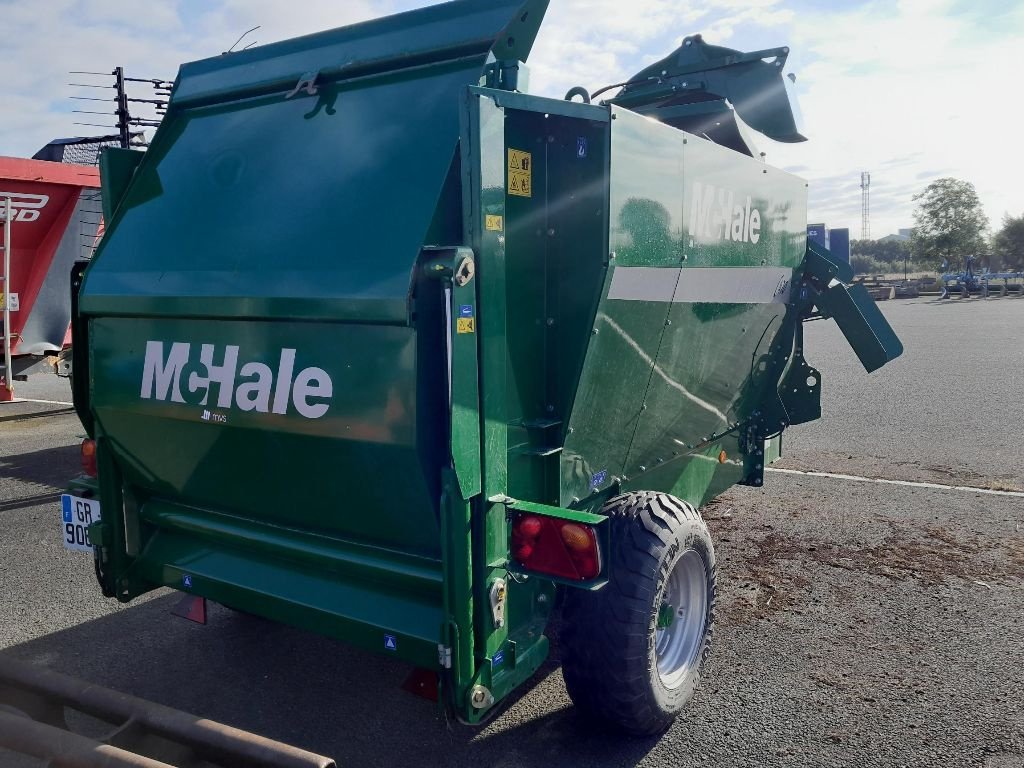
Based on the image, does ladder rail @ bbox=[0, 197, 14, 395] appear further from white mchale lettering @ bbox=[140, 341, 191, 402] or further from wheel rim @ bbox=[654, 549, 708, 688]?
wheel rim @ bbox=[654, 549, 708, 688]

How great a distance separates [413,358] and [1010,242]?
6157 cm

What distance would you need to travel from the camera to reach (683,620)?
3.29 meters

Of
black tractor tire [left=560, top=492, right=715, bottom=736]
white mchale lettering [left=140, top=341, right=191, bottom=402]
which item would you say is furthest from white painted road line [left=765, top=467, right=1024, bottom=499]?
white mchale lettering [left=140, top=341, right=191, bottom=402]

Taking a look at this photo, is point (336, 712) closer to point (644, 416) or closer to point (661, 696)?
point (661, 696)

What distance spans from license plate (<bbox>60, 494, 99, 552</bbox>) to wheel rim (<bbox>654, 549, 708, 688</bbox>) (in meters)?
2.39

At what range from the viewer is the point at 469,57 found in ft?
9.12

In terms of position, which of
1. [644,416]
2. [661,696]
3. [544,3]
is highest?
[544,3]

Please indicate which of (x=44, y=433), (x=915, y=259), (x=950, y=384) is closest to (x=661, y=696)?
(x=44, y=433)

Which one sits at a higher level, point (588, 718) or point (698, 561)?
point (698, 561)

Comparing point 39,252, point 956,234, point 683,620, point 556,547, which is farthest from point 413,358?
point 956,234

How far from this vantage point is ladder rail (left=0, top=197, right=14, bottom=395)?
26.5 feet

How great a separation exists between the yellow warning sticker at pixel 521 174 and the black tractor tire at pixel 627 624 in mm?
1153

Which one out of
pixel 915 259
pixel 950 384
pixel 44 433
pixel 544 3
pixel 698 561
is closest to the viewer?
pixel 544 3

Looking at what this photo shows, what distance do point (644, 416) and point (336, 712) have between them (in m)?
1.74
